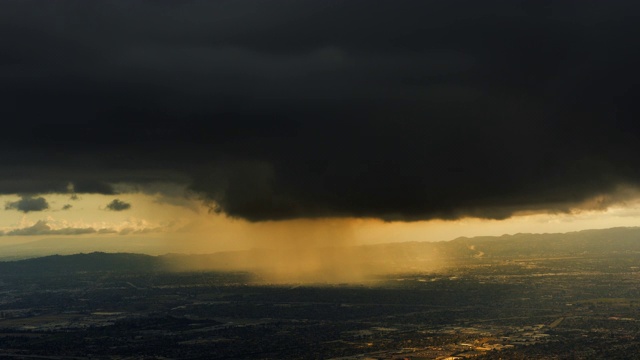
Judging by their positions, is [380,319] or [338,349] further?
[380,319]

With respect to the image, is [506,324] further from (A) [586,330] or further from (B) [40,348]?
(B) [40,348]

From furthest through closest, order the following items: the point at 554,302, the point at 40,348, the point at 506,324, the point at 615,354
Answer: the point at 554,302 → the point at 506,324 → the point at 40,348 → the point at 615,354

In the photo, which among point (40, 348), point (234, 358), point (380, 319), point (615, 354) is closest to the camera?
point (615, 354)

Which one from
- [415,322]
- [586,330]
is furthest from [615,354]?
[415,322]

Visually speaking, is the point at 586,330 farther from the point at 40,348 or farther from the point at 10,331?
the point at 10,331

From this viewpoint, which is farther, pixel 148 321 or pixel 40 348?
pixel 148 321

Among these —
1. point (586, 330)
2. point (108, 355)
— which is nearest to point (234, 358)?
point (108, 355)

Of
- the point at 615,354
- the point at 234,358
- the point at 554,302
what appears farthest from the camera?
the point at 554,302

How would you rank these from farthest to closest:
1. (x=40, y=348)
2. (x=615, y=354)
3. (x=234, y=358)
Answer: (x=40, y=348) < (x=234, y=358) < (x=615, y=354)
